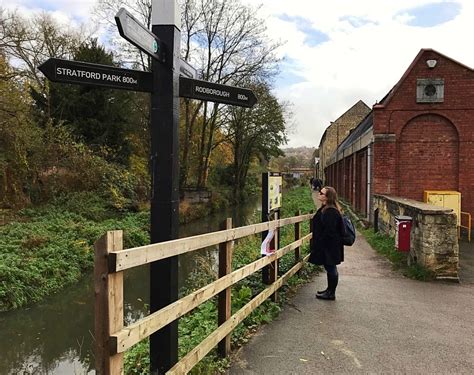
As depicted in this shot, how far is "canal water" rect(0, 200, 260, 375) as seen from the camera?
7.02 meters

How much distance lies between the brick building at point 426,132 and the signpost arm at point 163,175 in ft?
43.3

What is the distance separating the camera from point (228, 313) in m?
4.24

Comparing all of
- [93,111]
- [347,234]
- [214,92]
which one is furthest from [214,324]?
[93,111]

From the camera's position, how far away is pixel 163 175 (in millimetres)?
3402

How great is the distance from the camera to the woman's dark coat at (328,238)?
625 cm

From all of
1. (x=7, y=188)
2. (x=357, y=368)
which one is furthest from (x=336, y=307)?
(x=7, y=188)

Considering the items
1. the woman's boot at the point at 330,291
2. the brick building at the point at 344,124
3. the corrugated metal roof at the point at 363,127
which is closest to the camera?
the woman's boot at the point at 330,291

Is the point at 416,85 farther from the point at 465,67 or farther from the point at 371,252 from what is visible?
the point at 371,252

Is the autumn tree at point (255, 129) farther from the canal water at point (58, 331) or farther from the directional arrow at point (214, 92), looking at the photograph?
the directional arrow at point (214, 92)

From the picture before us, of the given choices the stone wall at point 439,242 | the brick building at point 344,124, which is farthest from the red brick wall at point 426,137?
the brick building at point 344,124

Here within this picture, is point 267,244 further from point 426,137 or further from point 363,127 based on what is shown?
point 363,127

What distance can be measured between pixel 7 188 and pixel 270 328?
14701 mm

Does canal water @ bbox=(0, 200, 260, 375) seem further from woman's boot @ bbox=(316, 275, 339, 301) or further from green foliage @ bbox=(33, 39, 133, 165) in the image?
green foliage @ bbox=(33, 39, 133, 165)

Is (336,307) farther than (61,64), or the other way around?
(336,307)
